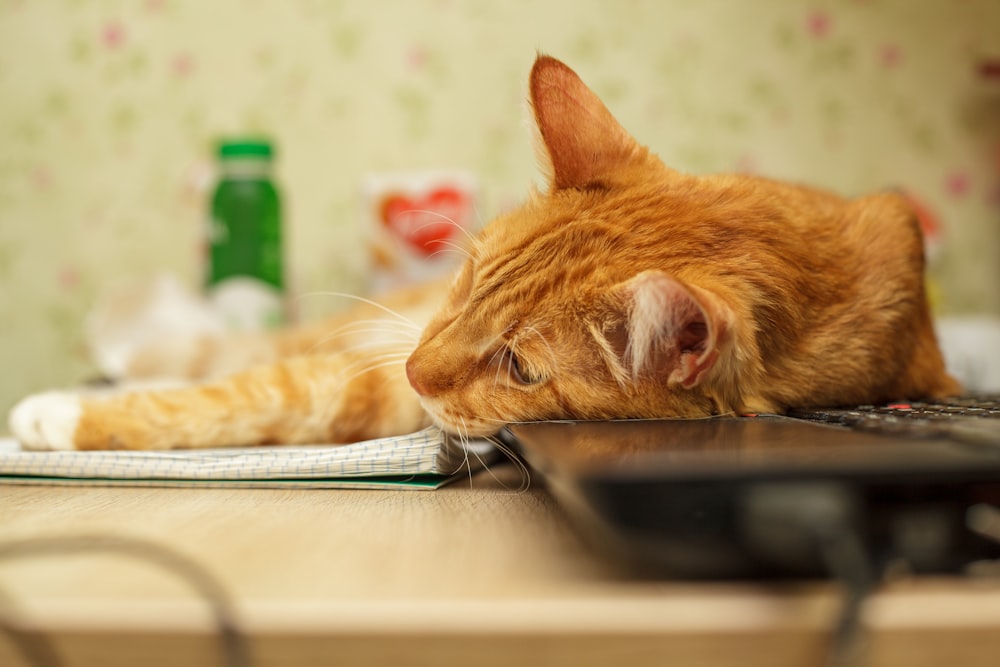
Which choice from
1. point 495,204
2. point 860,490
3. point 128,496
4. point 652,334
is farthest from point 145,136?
point 860,490

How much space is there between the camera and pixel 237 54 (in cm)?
217

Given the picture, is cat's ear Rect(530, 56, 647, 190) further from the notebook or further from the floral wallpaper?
the floral wallpaper

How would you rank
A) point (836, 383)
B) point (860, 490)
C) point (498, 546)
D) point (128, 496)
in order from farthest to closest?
point (836, 383) < point (128, 496) < point (498, 546) < point (860, 490)

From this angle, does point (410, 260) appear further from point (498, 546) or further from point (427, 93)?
point (498, 546)

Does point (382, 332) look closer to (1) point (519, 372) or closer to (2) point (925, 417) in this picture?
(1) point (519, 372)

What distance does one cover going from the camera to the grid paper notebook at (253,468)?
0.75m

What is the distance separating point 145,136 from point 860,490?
7.39 ft

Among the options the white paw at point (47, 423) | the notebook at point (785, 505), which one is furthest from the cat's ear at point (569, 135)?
the white paw at point (47, 423)

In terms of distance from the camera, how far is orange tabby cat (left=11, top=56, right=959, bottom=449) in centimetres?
76

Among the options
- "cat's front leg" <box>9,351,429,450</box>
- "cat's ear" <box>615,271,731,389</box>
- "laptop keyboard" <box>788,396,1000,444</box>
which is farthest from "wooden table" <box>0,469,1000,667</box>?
"cat's front leg" <box>9,351,429,450</box>

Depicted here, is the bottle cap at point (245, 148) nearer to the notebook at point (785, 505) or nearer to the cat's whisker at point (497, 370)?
the cat's whisker at point (497, 370)

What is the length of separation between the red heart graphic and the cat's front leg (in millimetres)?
1011

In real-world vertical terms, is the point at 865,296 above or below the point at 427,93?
below

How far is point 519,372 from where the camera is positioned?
0.81m
